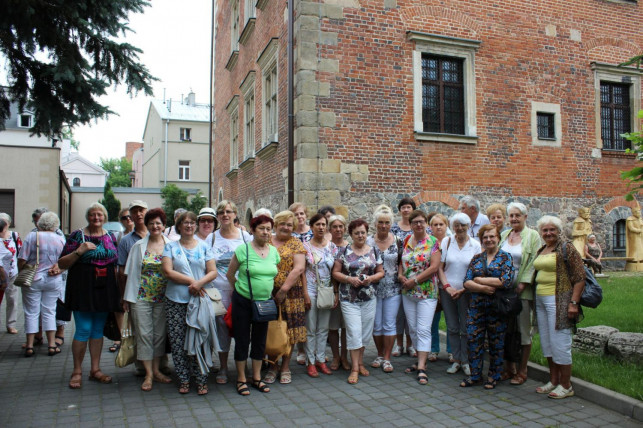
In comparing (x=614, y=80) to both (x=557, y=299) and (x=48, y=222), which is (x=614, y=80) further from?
(x=48, y=222)

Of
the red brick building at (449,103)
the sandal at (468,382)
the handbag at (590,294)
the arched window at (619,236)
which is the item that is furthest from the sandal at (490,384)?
the arched window at (619,236)

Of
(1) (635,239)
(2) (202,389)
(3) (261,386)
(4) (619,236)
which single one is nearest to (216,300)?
(2) (202,389)

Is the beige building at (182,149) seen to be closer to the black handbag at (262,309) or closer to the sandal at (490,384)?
the black handbag at (262,309)

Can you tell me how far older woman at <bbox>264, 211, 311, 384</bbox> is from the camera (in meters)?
5.89

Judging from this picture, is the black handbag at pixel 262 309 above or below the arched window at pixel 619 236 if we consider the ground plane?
below

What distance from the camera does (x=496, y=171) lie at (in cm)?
1334

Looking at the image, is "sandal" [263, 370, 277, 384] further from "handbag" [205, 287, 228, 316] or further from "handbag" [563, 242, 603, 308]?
"handbag" [563, 242, 603, 308]

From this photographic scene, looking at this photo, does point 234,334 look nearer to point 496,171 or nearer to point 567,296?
point 567,296

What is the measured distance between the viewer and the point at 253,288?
18.1ft

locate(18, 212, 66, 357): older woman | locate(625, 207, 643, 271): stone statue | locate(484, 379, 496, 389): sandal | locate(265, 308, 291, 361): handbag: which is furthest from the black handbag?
locate(625, 207, 643, 271): stone statue

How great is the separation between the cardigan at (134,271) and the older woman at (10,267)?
10.7 ft

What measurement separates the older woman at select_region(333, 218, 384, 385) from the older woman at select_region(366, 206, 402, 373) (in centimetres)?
19

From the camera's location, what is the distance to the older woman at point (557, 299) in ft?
17.0

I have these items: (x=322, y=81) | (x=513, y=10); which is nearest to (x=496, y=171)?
(x=513, y=10)
